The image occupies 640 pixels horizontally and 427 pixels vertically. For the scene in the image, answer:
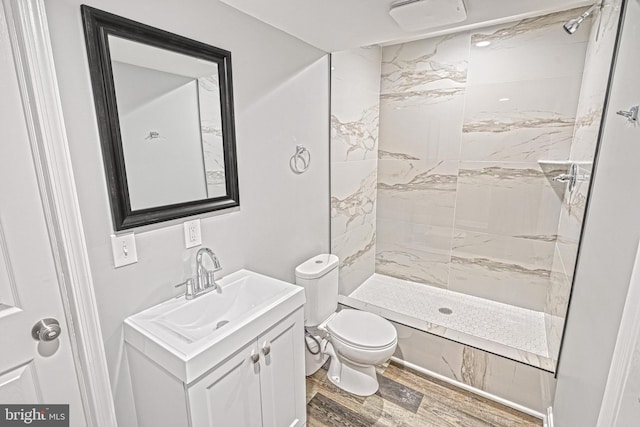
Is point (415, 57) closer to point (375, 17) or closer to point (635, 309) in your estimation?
point (375, 17)

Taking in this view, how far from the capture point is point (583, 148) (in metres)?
1.80

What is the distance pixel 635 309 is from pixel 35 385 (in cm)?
181

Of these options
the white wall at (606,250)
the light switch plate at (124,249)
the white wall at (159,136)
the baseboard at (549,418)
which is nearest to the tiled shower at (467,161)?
the baseboard at (549,418)

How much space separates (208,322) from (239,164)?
0.80m

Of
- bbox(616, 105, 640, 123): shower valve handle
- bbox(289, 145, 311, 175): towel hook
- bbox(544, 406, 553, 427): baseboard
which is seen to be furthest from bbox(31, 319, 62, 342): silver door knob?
bbox(544, 406, 553, 427): baseboard

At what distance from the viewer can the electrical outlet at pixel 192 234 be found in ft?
4.77

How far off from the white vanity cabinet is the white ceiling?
4.87ft

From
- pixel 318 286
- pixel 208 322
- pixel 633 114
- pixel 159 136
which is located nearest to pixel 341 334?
pixel 318 286

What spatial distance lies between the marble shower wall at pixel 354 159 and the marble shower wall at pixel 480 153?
16 cm

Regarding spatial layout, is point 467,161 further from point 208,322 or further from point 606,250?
point 208,322

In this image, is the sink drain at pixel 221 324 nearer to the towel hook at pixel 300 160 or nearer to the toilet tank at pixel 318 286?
the toilet tank at pixel 318 286

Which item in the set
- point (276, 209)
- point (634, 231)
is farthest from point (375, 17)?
point (634, 231)

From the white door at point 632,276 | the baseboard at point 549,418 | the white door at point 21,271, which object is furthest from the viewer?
the baseboard at point 549,418

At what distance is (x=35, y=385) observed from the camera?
1.06m
